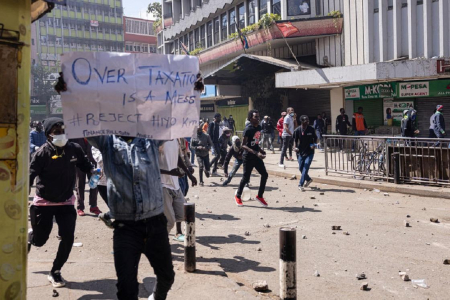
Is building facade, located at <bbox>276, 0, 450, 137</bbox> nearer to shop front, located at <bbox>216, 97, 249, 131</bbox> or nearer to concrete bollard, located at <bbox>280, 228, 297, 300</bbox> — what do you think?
shop front, located at <bbox>216, 97, 249, 131</bbox>

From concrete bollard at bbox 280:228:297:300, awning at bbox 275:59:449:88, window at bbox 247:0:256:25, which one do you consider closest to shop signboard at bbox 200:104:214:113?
window at bbox 247:0:256:25

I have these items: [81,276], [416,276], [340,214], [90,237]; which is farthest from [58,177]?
[340,214]

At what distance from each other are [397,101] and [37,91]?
61.3m

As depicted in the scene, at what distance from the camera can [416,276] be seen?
18.3ft

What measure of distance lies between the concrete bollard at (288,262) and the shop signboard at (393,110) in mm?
17562

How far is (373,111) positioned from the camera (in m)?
21.9

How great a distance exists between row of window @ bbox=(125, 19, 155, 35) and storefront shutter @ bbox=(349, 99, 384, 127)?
82374 millimetres

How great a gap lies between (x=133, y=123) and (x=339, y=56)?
2042 centimetres

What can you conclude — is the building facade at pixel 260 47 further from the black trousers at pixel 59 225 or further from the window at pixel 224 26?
the black trousers at pixel 59 225

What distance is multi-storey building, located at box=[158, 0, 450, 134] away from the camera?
18.9 m

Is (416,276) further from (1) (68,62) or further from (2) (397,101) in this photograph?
(2) (397,101)

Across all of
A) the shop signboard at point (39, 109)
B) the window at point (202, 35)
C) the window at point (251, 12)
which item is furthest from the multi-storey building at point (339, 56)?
the shop signboard at point (39, 109)

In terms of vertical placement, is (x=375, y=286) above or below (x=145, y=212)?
below

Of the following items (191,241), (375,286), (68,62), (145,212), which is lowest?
(375,286)
